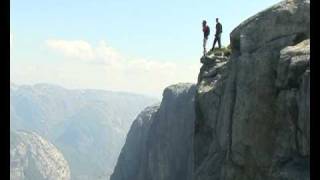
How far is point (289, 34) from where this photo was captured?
3009 centimetres

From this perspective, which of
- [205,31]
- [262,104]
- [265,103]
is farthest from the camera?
[205,31]

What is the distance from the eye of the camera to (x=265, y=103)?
28.8 meters

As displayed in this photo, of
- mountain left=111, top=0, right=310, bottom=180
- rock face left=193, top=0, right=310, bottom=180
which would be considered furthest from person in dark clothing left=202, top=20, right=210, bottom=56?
rock face left=193, top=0, right=310, bottom=180

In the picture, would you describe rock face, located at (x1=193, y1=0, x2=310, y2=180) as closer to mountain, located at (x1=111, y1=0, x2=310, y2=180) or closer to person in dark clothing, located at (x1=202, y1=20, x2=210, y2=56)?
mountain, located at (x1=111, y1=0, x2=310, y2=180)

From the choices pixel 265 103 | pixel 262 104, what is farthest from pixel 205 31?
pixel 265 103

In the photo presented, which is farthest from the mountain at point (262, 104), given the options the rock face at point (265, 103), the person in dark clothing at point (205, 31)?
the person in dark clothing at point (205, 31)

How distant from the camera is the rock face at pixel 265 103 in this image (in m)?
25.7

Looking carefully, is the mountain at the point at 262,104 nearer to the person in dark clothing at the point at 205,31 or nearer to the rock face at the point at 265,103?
the rock face at the point at 265,103

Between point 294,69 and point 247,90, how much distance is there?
466cm

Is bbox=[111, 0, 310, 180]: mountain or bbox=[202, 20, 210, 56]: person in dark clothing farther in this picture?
bbox=[202, 20, 210, 56]: person in dark clothing

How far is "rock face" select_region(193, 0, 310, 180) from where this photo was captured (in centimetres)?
2570

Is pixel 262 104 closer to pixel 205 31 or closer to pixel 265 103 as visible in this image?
pixel 265 103

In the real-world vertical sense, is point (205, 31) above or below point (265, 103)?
above

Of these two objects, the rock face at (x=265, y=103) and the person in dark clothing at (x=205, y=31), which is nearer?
the rock face at (x=265, y=103)
